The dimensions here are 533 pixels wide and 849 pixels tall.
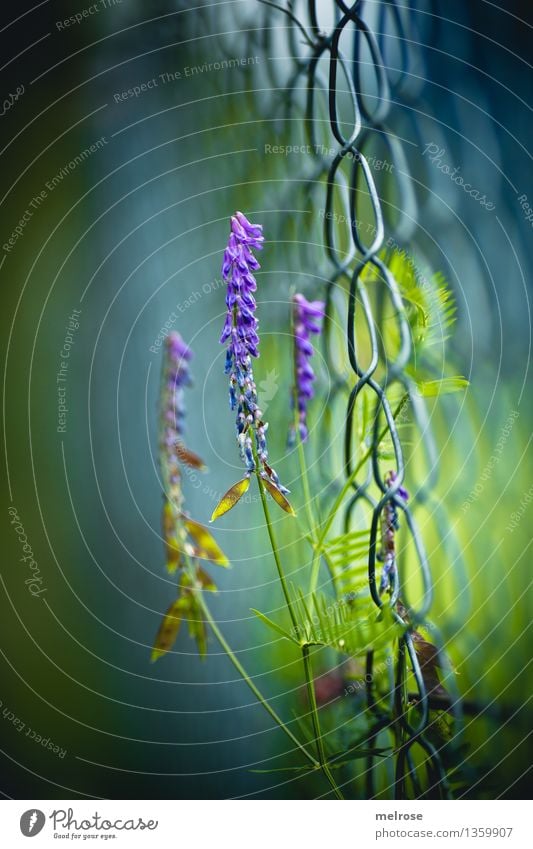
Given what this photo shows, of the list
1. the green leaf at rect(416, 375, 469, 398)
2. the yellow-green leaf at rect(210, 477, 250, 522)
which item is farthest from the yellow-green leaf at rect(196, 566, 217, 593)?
the green leaf at rect(416, 375, 469, 398)

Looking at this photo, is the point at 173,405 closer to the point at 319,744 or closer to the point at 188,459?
the point at 188,459

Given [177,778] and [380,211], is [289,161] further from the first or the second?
[177,778]

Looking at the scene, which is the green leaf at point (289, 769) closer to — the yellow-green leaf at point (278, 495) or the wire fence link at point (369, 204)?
the wire fence link at point (369, 204)

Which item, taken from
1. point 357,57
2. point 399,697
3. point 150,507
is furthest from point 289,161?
point 399,697

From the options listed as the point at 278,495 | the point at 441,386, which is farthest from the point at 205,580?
the point at 441,386

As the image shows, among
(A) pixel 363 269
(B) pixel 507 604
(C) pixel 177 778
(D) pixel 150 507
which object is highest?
(A) pixel 363 269

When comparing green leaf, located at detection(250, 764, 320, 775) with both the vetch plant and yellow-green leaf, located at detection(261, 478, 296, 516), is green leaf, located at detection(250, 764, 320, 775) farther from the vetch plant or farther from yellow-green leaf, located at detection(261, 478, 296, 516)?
yellow-green leaf, located at detection(261, 478, 296, 516)
